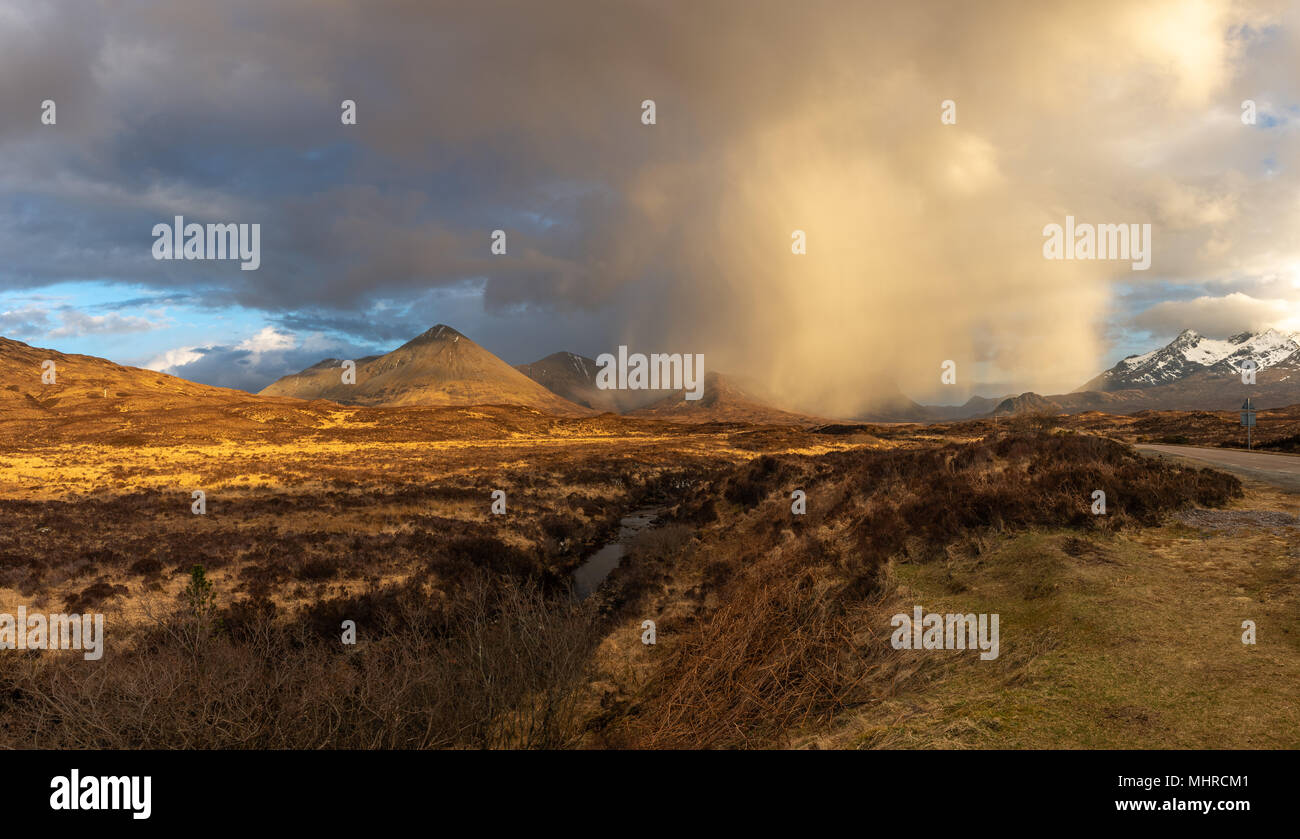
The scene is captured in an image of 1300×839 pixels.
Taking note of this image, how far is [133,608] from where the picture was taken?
1792cm

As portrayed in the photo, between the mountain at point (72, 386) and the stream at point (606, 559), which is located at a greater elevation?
the mountain at point (72, 386)

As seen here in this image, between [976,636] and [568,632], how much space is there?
7.70 metres

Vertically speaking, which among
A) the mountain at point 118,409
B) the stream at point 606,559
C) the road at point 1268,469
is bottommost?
the stream at point 606,559

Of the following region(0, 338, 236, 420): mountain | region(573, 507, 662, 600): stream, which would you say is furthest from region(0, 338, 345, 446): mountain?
region(573, 507, 662, 600): stream

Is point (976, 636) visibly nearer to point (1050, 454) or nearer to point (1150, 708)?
point (1150, 708)

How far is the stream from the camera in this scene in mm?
24750

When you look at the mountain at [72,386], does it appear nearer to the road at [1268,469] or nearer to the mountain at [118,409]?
the mountain at [118,409]

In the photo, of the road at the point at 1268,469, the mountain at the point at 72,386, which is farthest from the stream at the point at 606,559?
the mountain at the point at 72,386

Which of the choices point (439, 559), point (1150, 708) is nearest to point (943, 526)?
point (1150, 708)

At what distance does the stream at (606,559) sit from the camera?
2475cm

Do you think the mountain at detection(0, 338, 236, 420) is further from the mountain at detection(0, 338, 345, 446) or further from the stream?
the stream

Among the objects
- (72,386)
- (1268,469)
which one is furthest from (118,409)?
(1268,469)

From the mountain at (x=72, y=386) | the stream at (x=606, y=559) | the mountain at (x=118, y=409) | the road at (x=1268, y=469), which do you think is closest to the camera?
the road at (x=1268, y=469)

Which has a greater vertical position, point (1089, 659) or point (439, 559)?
point (1089, 659)
